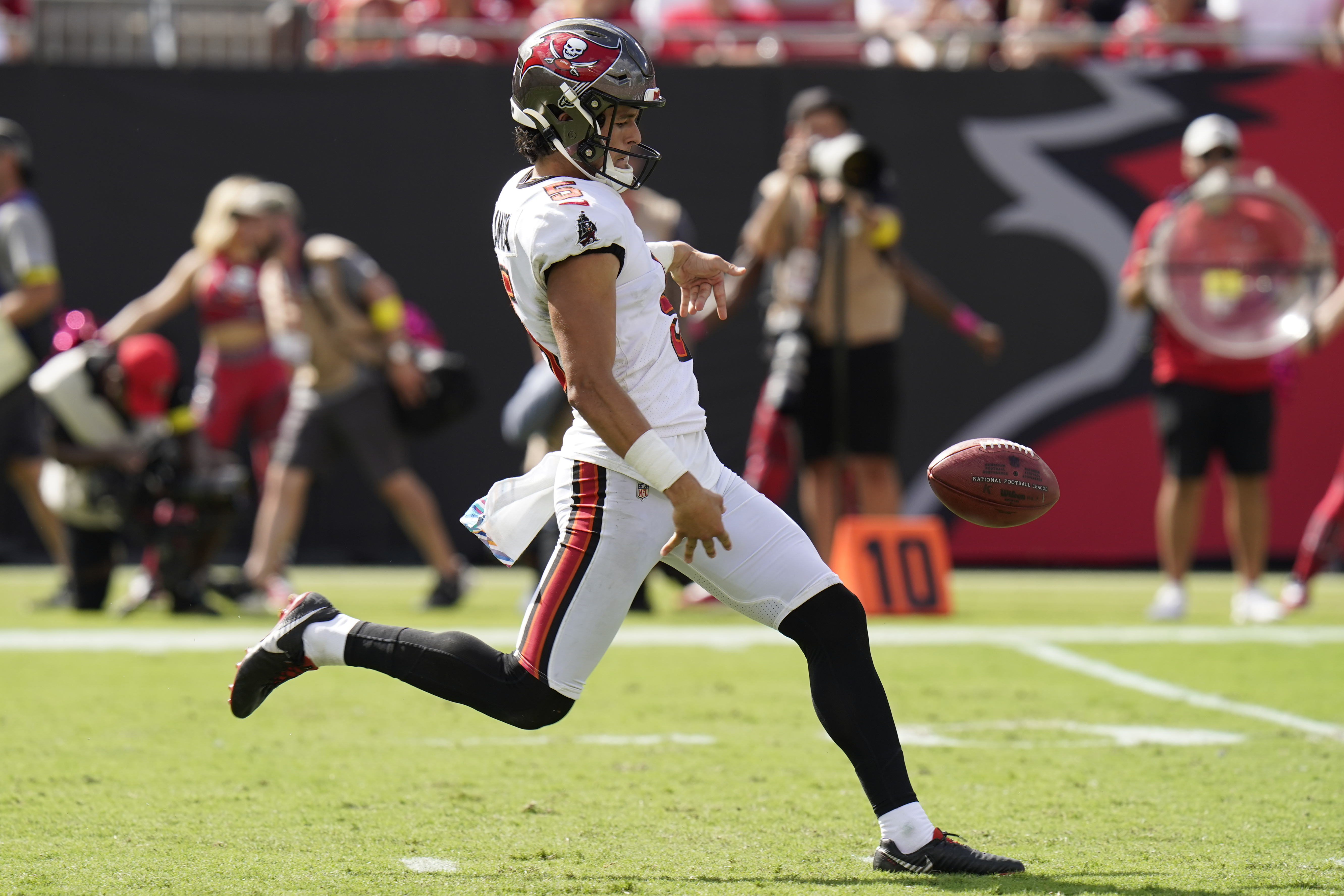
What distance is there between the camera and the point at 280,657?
3.68 metres

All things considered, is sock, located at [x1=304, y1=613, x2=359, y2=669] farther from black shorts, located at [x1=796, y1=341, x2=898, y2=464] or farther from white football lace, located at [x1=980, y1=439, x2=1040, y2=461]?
black shorts, located at [x1=796, y1=341, x2=898, y2=464]

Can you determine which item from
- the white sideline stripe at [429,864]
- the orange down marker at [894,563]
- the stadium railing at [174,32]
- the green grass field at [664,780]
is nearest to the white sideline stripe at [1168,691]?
the green grass field at [664,780]

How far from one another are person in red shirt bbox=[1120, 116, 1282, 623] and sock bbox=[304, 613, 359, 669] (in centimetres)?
533

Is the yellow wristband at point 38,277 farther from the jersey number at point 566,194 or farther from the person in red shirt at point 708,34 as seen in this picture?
the jersey number at point 566,194

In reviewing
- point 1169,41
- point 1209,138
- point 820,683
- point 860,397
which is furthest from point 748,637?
point 1169,41

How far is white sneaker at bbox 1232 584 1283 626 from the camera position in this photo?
7.90 meters

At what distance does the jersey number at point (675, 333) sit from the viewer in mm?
3594

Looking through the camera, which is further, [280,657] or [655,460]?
[280,657]

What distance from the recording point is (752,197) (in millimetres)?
10617

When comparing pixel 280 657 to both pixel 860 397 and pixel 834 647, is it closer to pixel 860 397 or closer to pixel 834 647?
pixel 834 647

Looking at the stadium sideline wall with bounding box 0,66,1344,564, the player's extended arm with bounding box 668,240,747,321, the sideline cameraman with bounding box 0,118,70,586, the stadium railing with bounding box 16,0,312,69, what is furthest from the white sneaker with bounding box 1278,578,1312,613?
the stadium railing with bounding box 16,0,312,69

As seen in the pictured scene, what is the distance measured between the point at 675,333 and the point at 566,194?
429mm

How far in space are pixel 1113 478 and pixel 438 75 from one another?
510 cm

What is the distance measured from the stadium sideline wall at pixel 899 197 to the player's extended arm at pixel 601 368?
7.20 meters
